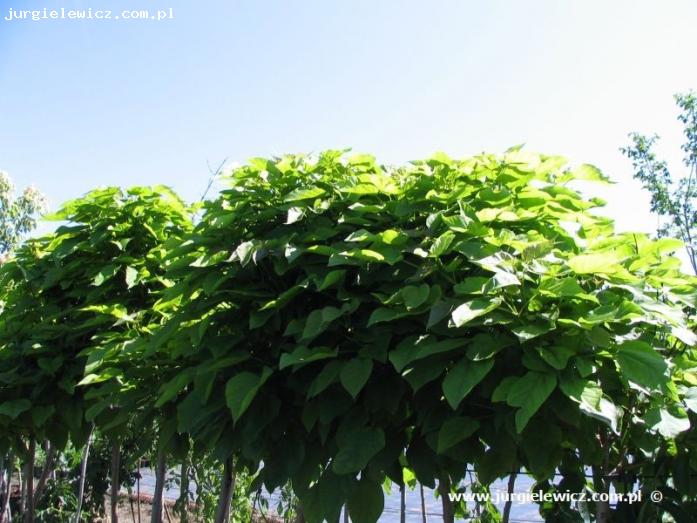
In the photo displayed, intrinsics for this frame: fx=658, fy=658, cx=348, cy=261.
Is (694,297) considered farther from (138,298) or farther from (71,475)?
(71,475)

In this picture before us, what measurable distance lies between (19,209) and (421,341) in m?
12.7

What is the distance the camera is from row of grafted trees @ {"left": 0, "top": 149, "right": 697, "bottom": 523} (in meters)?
1.40

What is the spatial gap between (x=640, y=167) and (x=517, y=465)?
935cm

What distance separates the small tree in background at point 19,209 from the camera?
12.4 m

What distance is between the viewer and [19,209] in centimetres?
1241

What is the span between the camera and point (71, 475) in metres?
6.64

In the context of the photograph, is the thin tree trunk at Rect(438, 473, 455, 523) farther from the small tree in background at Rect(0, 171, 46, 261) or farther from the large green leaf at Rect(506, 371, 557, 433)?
the small tree in background at Rect(0, 171, 46, 261)

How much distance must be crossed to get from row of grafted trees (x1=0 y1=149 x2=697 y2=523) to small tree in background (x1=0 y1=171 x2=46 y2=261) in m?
11.6

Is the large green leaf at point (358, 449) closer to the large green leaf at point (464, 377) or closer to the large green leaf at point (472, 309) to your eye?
the large green leaf at point (464, 377)

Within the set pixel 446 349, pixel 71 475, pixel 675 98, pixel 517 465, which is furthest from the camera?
pixel 675 98

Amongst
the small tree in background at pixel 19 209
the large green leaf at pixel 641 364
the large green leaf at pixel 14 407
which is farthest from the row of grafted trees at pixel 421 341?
the small tree in background at pixel 19 209

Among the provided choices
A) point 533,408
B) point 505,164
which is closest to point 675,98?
point 505,164

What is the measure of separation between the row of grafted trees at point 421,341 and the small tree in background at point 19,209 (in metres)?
11.6

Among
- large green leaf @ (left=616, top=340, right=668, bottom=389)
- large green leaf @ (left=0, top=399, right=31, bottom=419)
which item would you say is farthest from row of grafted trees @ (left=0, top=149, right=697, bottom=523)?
large green leaf @ (left=0, top=399, right=31, bottom=419)
